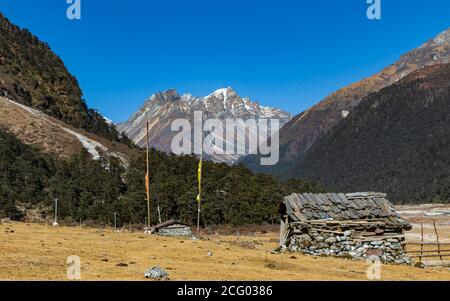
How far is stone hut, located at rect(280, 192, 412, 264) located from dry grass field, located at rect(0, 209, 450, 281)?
1850mm

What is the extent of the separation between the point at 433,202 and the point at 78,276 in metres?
183

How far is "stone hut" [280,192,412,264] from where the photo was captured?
A: 31.2 metres

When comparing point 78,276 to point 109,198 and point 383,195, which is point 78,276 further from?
point 109,198

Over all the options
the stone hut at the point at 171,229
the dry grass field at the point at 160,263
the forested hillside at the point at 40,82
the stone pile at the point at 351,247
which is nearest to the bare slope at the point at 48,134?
the forested hillside at the point at 40,82

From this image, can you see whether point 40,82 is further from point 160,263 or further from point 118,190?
point 160,263

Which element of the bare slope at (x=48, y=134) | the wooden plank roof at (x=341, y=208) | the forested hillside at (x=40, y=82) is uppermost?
the forested hillside at (x=40, y=82)

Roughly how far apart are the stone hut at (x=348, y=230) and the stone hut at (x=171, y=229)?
756 inches

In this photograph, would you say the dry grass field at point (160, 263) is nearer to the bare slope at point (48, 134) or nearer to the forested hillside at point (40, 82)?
the bare slope at point (48, 134)

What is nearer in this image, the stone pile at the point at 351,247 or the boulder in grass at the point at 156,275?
the boulder in grass at the point at 156,275

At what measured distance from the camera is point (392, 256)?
31047 millimetres

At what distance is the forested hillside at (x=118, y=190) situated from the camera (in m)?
75.0

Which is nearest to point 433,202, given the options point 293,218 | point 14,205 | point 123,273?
point 14,205

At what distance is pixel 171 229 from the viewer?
50.3 m

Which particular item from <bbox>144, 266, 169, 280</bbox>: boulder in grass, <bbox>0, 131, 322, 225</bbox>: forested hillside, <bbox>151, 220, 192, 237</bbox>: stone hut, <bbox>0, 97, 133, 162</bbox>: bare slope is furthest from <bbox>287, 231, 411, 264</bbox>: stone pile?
<bbox>0, 97, 133, 162</bbox>: bare slope
